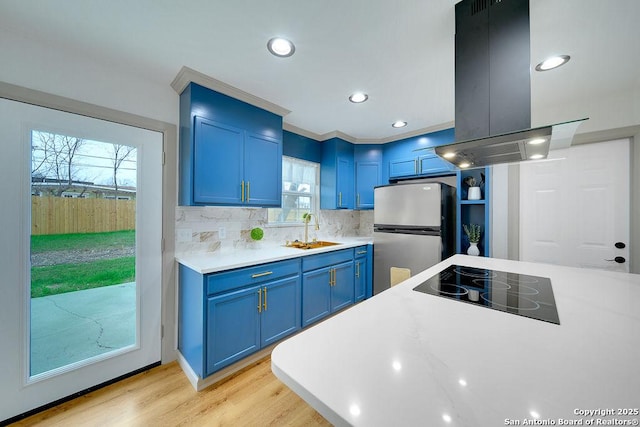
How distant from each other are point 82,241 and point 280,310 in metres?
1.59

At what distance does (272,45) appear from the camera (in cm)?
159

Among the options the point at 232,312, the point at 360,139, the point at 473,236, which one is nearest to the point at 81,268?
the point at 232,312

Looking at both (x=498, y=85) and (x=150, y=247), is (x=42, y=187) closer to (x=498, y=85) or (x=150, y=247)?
(x=150, y=247)

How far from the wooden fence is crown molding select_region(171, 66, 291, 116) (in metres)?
1.05

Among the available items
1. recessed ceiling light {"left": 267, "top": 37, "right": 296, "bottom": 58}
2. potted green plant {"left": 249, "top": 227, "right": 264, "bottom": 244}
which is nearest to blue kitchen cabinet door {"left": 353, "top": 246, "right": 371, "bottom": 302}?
potted green plant {"left": 249, "top": 227, "right": 264, "bottom": 244}

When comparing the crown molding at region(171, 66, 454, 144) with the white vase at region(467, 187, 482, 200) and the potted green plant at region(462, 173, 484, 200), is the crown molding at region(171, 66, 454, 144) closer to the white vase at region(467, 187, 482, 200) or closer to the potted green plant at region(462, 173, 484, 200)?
the potted green plant at region(462, 173, 484, 200)

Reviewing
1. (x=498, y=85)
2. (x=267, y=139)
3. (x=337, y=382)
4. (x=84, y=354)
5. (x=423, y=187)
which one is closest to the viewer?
(x=337, y=382)

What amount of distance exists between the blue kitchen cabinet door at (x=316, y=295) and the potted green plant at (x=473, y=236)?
167 cm

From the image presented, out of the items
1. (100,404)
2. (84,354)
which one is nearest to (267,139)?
(84,354)

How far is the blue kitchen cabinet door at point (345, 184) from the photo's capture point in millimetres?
3434

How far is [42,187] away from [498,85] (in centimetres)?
282

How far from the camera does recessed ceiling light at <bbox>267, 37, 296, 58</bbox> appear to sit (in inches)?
61.2

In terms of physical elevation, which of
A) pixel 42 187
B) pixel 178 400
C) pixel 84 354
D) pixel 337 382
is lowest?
pixel 178 400

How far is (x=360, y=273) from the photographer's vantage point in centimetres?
325
